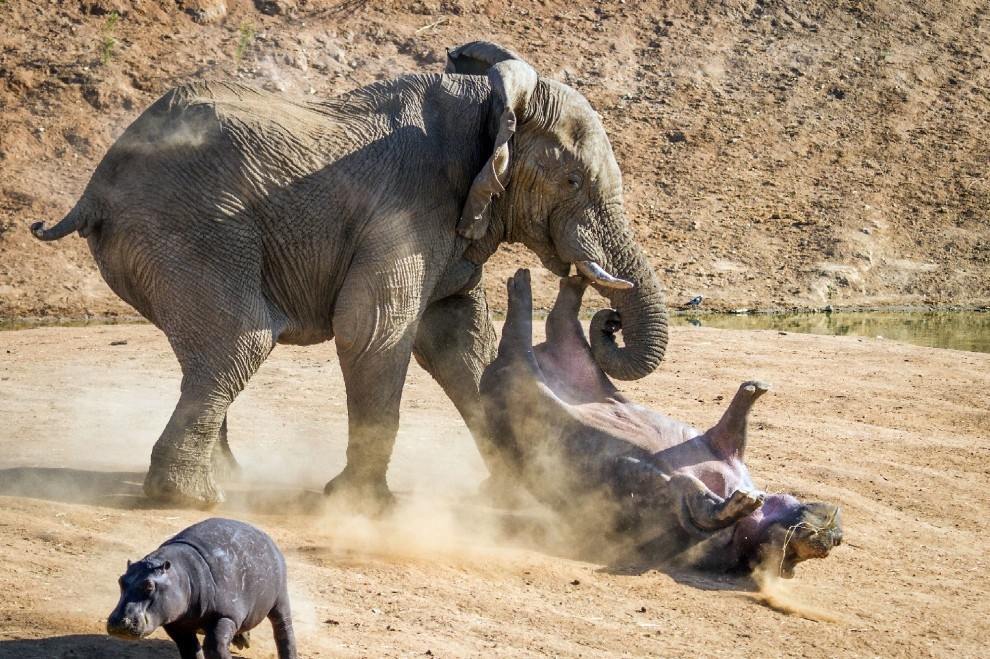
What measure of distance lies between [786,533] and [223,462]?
350 centimetres

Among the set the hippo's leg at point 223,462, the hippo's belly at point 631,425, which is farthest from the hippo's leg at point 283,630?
the hippo's leg at point 223,462

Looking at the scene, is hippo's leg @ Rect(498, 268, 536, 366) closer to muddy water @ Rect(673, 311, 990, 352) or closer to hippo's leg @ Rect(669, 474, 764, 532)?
hippo's leg @ Rect(669, 474, 764, 532)

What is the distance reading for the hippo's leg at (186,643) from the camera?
5270 mm

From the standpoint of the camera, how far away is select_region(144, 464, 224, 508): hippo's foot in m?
8.22

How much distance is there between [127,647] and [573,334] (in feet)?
11.9

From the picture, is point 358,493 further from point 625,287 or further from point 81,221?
point 81,221

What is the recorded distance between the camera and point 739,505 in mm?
7711

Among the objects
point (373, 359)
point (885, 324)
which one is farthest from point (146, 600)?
point (885, 324)

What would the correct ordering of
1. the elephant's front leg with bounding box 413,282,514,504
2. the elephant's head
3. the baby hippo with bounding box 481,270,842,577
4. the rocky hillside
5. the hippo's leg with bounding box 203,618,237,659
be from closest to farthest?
1. the hippo's leg with bounding box 203,618,237,659
2. the baby hippo with bounding box 481,270,842,577
3. the elephant's head
4. the elephant's front leg with bounding box 413,282,514,504
5. the rocky hillside

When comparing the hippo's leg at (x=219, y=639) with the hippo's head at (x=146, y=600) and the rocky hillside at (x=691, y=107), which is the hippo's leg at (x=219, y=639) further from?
the rocky hillside at (x=691, y=107)

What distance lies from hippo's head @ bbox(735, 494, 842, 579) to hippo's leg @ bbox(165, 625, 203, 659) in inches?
135

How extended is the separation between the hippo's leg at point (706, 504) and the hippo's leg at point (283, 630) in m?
2.84

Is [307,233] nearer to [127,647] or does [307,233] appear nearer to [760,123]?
[127,647]

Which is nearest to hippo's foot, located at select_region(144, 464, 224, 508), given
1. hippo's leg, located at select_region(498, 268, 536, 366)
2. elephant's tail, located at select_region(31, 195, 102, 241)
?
elephant's tail, located at select_region(31, 195, 102, 241)
